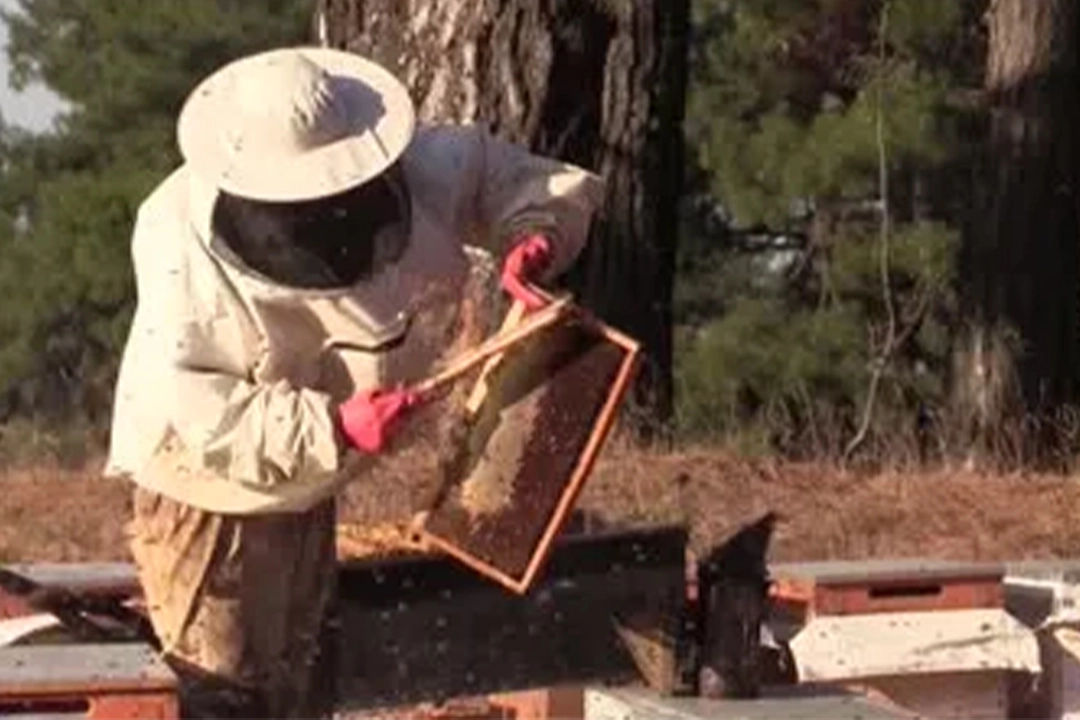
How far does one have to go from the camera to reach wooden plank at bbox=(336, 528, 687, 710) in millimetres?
7074

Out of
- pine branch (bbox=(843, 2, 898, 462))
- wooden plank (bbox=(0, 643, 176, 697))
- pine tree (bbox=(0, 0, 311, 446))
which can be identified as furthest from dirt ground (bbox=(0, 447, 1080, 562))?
pine tree (bbox=(0, 0, 311, 446))

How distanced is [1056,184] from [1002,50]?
91 cm

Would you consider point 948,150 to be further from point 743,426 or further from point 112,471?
point 112,471

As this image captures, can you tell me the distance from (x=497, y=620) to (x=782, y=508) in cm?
454

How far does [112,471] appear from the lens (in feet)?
22.9

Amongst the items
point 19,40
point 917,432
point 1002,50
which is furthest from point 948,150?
point 19,40

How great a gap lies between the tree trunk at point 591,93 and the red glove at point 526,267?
472 centimetres

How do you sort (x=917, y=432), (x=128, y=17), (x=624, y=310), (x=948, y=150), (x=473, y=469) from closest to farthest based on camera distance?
(x=473, y=469) → (x=624, y=310) → (x=917, y=432) → (x=948, y=150) → (x=128, y=17)

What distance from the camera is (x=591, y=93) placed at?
12.4m

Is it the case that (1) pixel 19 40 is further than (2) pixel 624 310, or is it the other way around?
(1) pixel 19 40

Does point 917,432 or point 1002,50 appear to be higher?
point 1002,50

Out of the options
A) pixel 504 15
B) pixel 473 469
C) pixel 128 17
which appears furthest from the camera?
pixel 128 17

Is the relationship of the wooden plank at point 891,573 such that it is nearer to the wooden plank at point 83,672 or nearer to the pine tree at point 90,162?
the wooden plank at point 83,672

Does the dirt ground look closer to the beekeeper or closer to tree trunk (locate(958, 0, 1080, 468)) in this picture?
the beekeeper
